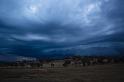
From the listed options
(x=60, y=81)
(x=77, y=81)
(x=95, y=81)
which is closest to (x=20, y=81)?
(x=60, y=81)

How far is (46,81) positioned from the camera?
30.1 m

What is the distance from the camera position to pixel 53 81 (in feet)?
99.1

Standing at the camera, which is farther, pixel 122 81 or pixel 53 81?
pixel 53 81

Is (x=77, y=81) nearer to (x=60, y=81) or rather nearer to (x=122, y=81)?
(x=60, y=81)

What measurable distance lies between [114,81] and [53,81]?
10.1m

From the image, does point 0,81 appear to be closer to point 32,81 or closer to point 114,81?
point 32,81

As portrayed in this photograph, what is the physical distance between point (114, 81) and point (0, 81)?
1990cm

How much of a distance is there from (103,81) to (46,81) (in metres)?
9.46

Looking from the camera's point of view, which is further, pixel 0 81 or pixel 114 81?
pixel 0 81

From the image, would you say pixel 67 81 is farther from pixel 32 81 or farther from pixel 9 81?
pixel 9 81

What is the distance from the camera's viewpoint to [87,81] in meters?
29.7

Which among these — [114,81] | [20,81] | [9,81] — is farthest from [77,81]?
[9,81]

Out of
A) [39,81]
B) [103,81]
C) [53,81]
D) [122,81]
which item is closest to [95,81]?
[103,81]

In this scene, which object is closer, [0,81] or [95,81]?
[95,81]
